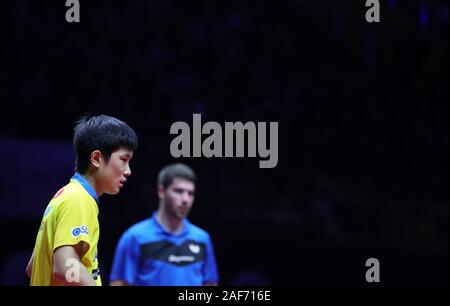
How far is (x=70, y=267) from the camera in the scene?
2506mm

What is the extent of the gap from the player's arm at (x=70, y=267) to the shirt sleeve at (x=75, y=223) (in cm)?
2

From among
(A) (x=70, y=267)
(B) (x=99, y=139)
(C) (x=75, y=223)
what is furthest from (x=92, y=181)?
(A) (x=70, y=267)

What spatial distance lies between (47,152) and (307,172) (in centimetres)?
277

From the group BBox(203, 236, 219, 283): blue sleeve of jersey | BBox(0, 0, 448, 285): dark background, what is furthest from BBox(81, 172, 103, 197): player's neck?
BBox(0, 0, 448, 285): dark background

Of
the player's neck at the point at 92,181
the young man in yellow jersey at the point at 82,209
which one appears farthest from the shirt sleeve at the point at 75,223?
the player's neck at the point at 92,181

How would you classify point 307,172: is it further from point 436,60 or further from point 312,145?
point 436,60

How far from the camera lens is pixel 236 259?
6.50 m

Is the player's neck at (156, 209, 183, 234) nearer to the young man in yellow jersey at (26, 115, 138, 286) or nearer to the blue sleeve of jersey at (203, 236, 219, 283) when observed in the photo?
the blue sleeve of jersey at (203, 236, 219, 283)

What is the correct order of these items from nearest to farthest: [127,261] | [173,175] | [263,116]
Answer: [127,261] → [173,175] → [263,116]

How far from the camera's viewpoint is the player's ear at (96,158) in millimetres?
2832

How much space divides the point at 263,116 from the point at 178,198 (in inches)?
112

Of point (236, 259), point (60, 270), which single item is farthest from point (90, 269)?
point (236, 259)

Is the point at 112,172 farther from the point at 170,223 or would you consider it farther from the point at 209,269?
the point at 209,269

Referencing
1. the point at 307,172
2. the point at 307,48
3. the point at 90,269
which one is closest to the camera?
the point at 90,269
